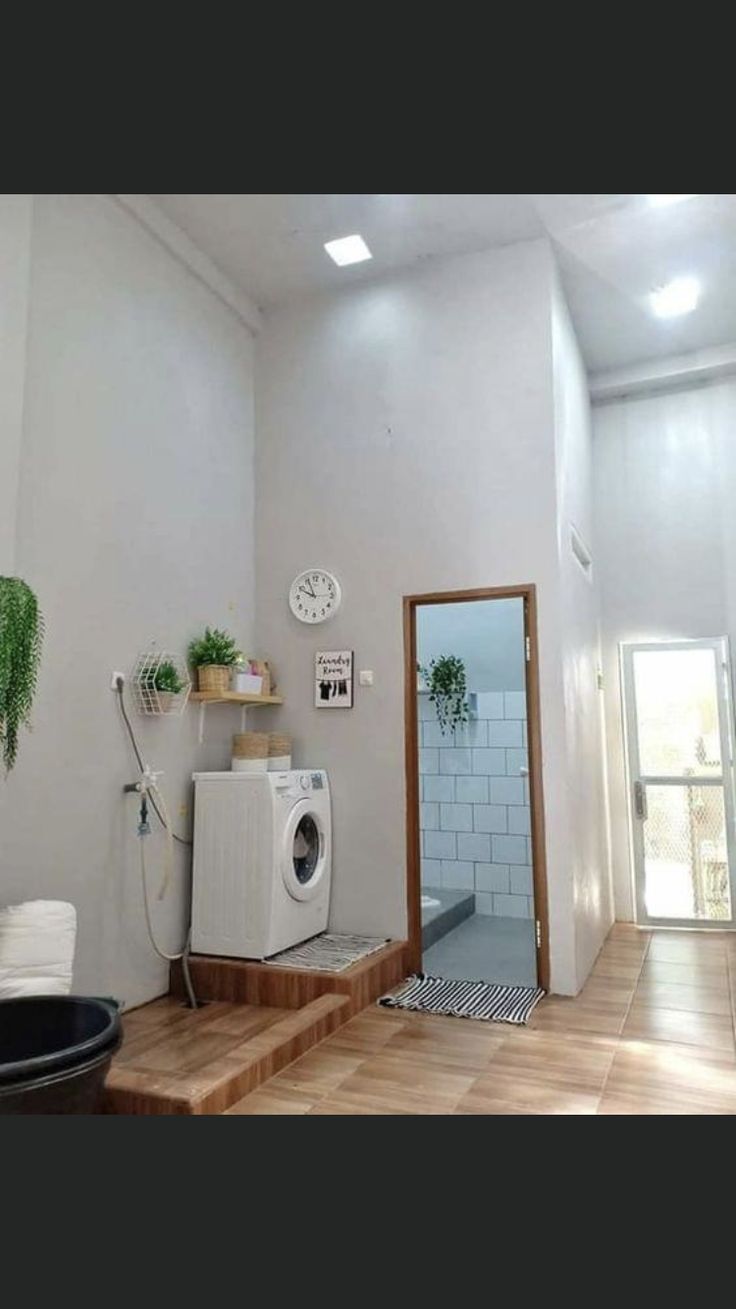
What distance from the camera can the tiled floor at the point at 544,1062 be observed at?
2.57 m

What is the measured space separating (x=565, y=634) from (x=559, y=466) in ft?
3.10

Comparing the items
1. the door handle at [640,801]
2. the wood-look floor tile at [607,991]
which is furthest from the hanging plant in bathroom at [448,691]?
the wood-look floor tile at [607,991]

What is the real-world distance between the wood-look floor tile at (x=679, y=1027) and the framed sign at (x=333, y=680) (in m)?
2.14

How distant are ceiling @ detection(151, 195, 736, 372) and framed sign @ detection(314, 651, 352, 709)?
7.66ft

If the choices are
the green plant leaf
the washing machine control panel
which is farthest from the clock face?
the washing machine control panel

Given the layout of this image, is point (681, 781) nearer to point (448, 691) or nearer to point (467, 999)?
point (448, 691)

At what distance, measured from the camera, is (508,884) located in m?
5.57

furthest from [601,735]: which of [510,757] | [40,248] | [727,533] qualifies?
[40,248]

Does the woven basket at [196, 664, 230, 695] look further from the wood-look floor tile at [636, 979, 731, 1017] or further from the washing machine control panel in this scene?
the wood-look floor tile at [636, 979, 731, 1017]

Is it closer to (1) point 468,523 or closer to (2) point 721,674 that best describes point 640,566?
(2) point 721,674

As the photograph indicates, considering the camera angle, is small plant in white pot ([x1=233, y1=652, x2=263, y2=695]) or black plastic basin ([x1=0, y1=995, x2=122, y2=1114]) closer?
black plastic basin ([x1=0, y1=995, x2=122, y2=1114])

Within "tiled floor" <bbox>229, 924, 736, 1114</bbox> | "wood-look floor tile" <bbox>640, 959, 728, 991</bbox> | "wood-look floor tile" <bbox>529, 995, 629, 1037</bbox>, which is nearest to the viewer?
"tiled floor" <bbox>229, 924, 736, 1114</bbox>

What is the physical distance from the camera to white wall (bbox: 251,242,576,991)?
4.14 meters

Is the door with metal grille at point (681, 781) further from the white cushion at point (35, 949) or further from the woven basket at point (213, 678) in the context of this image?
the white cushion at point (35, 949)
